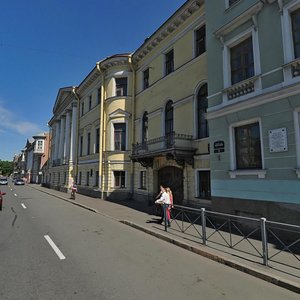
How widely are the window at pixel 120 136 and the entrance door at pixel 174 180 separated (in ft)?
19.9

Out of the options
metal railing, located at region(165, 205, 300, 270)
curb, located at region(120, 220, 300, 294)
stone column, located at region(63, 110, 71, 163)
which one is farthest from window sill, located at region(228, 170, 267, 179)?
stone column, located at region(63, 110, 71, 163)

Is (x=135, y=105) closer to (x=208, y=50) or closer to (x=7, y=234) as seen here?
(x=208, y=50)

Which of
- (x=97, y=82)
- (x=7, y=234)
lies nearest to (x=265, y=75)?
(x=7, y=234)

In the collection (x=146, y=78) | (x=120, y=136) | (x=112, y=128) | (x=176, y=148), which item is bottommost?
(x=176, y=148)

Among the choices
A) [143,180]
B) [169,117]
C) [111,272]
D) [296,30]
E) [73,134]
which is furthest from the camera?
[73,134]

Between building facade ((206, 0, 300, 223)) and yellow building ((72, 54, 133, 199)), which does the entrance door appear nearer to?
building facade ((206, 0, 300, 223))

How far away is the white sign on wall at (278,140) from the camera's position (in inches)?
339

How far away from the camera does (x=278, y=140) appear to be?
8773 millimetres

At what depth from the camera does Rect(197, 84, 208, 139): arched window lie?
14.1m

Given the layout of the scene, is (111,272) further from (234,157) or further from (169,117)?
(169,117)

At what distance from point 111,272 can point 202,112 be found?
10326 mm

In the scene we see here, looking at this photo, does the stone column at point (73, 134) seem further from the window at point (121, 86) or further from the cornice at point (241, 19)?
the cornice at point (241, 19)

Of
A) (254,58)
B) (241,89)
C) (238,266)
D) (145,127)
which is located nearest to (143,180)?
(145,127)

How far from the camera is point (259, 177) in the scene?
9.44 meters
